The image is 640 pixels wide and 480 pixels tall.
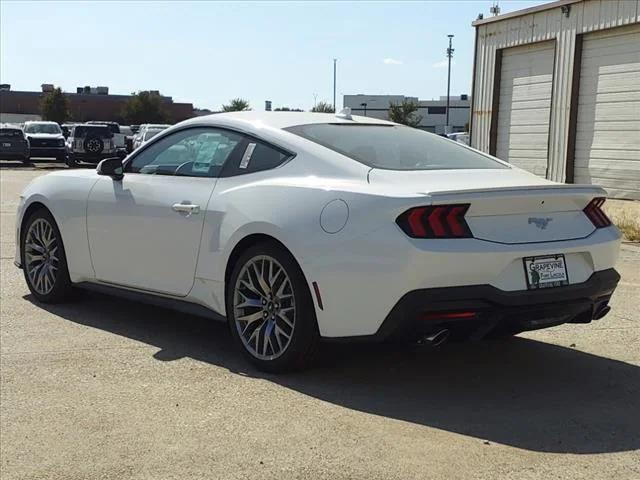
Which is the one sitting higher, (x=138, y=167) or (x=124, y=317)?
(x=138, y=167)

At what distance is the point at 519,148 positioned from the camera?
62.4 ft

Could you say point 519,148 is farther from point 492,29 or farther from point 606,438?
point 606,438

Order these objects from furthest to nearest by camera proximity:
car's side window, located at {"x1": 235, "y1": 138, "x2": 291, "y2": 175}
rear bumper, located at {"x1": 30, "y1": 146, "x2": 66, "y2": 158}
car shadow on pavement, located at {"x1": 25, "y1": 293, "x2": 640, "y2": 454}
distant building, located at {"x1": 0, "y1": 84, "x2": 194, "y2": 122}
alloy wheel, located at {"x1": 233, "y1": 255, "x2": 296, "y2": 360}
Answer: distant building, located at {"x1": 0, "y1": 84, "x2": 194, "y2": 122}
rear bumper, located at {"x1": 30, "y1": 146, "x2": 66, "y2": 158}
car's side window, located at {"x1": 235, "y1": 138, "x2": 291, "y2": 175}
alloy wheel, located at {"x1": 233, "y1": 255, "x2": 296, "y2": 360}
car shadow on pavement, located at {"x1": 25, "y1": 293, "x2": 640, "y2": 454}

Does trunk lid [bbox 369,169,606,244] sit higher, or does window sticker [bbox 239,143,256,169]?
window sticker [bbox 239,143,256,169]

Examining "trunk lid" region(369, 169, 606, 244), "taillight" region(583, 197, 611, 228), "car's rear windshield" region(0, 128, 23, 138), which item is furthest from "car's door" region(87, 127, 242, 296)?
"car's rear windshield" region(0, 128, 23, 138)

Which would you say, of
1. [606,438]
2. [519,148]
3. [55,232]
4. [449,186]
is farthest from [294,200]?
[519,148]

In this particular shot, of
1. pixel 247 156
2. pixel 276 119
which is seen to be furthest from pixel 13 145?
pixel 247 156

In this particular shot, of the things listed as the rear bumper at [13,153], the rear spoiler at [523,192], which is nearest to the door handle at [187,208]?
the rear spoiler at [523,192]

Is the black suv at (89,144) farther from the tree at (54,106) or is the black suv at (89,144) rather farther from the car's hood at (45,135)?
the tree at (54,106)

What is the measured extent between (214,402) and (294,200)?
1.20 meters

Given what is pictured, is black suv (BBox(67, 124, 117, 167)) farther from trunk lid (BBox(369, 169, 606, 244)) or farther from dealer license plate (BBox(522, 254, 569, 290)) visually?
dealer license plate (BBox(522, 254, 569, 290))

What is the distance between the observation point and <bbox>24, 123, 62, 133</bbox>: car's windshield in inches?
1385

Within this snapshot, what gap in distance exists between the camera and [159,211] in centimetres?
535

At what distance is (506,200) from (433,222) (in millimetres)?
447
